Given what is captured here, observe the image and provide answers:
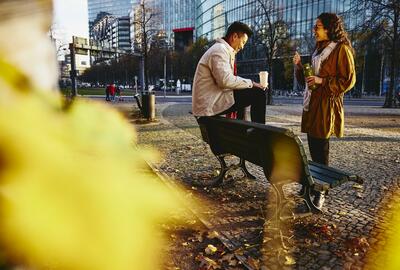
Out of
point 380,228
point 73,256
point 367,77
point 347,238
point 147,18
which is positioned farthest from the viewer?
point 367,77

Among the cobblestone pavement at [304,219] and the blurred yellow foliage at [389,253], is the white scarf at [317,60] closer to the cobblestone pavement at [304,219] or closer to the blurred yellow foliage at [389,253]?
the cobblestone pavement at [304,219]

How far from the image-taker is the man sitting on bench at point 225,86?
4.42 metres

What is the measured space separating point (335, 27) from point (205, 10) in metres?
90.3

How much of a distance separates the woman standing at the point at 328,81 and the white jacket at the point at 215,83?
2.53ft

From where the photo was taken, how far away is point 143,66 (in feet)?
80.5

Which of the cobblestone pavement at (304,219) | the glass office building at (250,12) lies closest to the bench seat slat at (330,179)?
the cobblestone pavement at (304,219)

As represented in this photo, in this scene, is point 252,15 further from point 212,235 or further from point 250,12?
point 212,235

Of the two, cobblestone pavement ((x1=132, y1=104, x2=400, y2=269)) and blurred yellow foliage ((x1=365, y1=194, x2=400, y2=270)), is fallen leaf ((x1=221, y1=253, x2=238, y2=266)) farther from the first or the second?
blurred yellow foliage ((x1=365, y1=194, x2=400, y2=270))

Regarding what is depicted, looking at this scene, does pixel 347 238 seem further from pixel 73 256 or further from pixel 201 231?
pixel 73 256

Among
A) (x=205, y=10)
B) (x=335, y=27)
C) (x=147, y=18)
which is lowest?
(x=335, y=27)

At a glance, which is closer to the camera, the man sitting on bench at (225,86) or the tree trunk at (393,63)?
the man sitting on bench at (225,86)

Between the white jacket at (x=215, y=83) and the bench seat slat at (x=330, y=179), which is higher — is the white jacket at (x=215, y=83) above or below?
above

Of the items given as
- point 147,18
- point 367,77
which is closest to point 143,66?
point 147,18

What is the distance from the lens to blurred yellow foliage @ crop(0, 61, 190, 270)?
10.6ft
